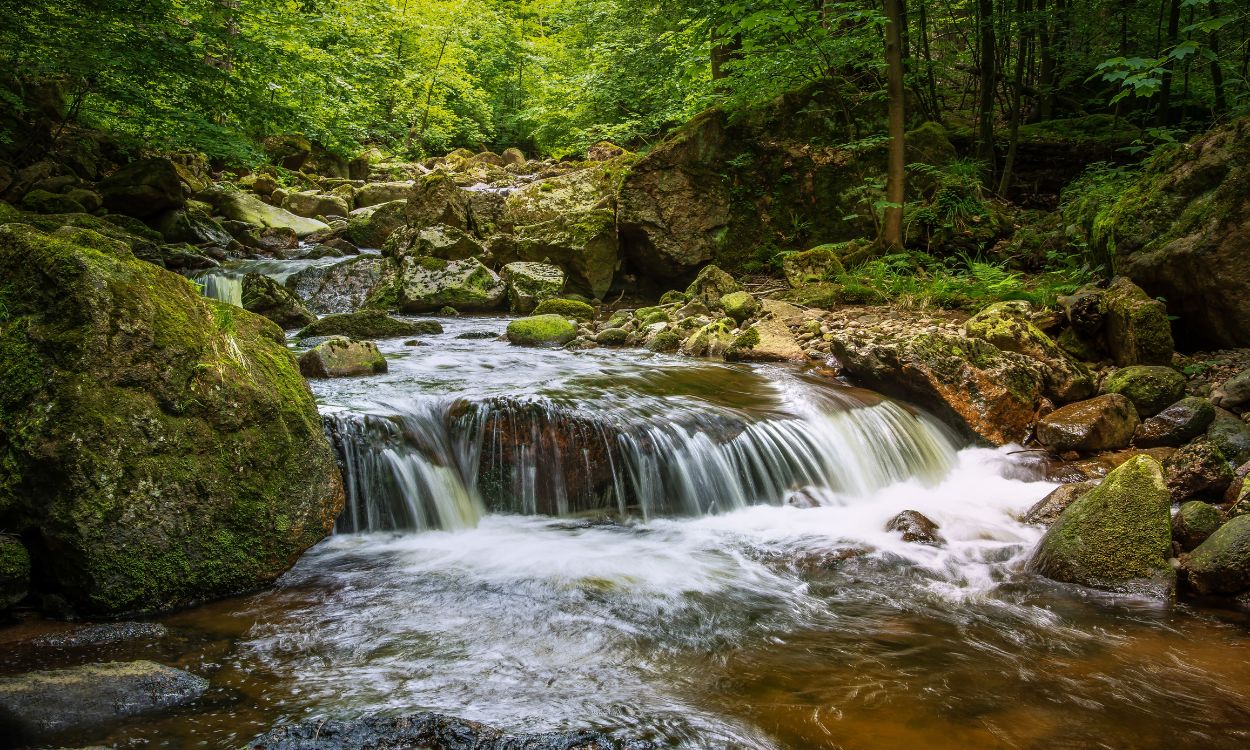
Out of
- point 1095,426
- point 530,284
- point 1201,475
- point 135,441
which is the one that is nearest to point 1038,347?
point 1095,426

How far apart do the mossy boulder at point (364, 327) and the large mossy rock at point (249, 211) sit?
8.16 m

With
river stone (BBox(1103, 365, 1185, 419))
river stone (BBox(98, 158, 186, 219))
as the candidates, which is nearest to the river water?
river stone (BBox(1103, 365, 1185, 419))

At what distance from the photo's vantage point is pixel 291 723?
260 centimetres

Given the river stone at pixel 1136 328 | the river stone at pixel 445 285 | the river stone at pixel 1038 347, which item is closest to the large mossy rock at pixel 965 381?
the river stone at pixel 1038 347

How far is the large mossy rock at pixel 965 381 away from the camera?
6820 mm

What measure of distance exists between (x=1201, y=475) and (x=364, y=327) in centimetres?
978

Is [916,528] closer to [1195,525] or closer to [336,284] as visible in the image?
[1195,525]

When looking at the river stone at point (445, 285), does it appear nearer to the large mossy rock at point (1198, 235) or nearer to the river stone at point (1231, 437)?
the large mossy rock at point (1198, 235)

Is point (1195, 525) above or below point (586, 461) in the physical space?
below

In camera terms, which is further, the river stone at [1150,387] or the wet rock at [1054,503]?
the river stone at [1150,387]

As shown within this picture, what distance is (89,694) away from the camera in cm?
255

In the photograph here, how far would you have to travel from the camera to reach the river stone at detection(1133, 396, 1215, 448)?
232 inches

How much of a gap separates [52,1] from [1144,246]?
41.8ft

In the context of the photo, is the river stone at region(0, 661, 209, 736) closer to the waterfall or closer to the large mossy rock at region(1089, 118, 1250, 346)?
the waterfall
